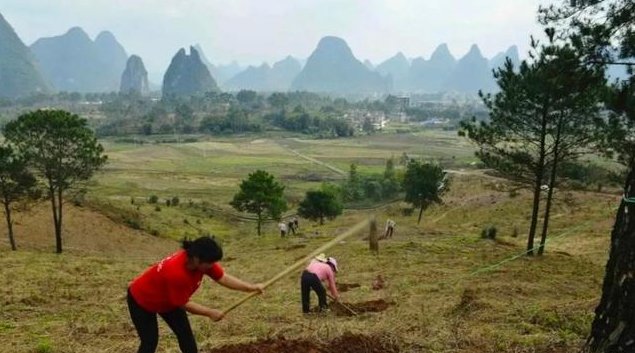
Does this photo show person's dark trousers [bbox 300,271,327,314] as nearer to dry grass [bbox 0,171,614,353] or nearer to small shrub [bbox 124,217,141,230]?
dry grass [bbox 0,171,614,353]

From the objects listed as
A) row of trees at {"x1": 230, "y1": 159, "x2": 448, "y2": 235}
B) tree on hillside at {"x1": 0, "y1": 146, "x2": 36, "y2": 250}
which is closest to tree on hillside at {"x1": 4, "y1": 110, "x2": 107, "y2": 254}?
tree on hillside at {"x1": 0, "y1": 146, "x2": 36, "y2": 250}

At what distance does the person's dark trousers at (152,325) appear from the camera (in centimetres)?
571

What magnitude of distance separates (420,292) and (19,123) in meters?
21.7

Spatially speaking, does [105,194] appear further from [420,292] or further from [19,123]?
[420,292]

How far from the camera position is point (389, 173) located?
62.0 metres

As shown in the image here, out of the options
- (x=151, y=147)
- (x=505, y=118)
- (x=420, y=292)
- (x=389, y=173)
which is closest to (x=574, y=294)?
(x=420, y=292)

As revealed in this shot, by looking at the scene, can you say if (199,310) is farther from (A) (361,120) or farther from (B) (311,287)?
(A) (361,120)

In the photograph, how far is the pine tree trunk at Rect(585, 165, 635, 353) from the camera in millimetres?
4445

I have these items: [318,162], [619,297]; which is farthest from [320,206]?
[318,162]

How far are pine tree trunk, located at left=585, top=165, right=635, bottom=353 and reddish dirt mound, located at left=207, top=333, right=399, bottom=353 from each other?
7.79 feet

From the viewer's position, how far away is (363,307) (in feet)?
34.4

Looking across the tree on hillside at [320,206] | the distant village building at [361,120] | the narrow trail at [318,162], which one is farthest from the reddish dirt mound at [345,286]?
the distant village building at [361,120]

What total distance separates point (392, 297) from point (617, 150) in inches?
453

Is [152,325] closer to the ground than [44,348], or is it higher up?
higher up
